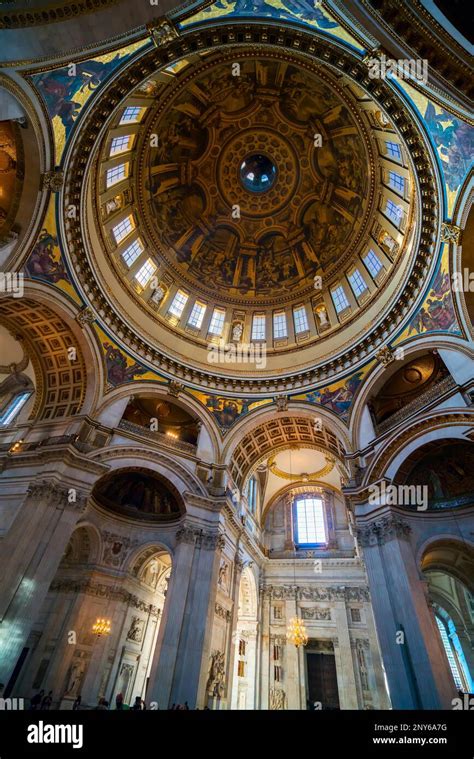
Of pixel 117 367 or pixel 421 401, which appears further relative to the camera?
pixel 117 367

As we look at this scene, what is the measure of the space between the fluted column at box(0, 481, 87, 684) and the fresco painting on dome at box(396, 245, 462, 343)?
1641 centimetres

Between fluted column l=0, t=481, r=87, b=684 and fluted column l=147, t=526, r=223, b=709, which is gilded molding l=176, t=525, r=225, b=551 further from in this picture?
fluted column l=0, t=481, r=87, b=684

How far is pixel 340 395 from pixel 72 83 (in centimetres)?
1685

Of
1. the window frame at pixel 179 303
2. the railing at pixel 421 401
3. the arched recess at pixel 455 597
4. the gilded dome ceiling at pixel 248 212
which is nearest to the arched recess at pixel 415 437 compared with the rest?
the railing at pixel 421 401

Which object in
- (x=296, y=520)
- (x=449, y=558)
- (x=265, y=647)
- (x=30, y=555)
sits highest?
(x=296, y=520)

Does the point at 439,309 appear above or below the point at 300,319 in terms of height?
below

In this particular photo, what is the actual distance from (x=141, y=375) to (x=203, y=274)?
9.34 m

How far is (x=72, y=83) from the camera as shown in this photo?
1123cm

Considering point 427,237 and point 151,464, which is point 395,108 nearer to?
point 427,237

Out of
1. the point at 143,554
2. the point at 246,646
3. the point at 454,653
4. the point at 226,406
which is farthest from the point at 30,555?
the point at 454,653

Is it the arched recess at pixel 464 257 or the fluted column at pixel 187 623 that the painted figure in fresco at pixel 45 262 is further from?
the arched recess at pixel 464 257

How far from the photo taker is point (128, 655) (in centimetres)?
1700

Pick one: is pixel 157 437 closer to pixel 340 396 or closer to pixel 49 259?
pixel 49 259
